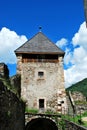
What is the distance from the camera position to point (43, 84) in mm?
24453

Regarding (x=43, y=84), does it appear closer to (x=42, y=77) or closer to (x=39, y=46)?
(x=42, y=77)

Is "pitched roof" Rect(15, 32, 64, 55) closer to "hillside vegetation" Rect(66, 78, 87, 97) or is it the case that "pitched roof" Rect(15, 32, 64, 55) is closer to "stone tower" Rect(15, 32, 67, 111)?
"stone tower" Rect(15, 32, 67, 111)

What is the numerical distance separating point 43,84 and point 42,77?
0.62m

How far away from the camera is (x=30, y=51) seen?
25.1 metres

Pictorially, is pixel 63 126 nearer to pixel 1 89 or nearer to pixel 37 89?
pixel 37 89

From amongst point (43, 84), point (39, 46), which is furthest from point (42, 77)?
point (39, 46)

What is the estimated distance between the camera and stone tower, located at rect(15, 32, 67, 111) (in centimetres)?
2409

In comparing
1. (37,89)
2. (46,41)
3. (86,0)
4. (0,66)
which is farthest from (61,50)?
(86,0)

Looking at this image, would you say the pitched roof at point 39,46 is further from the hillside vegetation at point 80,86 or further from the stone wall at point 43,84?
the hillside vegetation at point 80,86

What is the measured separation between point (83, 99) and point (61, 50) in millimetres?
5763

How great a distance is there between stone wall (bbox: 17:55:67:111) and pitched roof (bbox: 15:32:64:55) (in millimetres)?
1018

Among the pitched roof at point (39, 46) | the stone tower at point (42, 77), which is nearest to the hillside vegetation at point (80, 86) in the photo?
the pitched roof at point (39, 46)

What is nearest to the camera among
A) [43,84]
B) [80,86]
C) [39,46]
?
[43,84]

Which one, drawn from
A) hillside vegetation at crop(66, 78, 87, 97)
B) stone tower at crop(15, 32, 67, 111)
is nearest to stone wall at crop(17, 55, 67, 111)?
stone tower at crop(15, 32, 67, 111)
